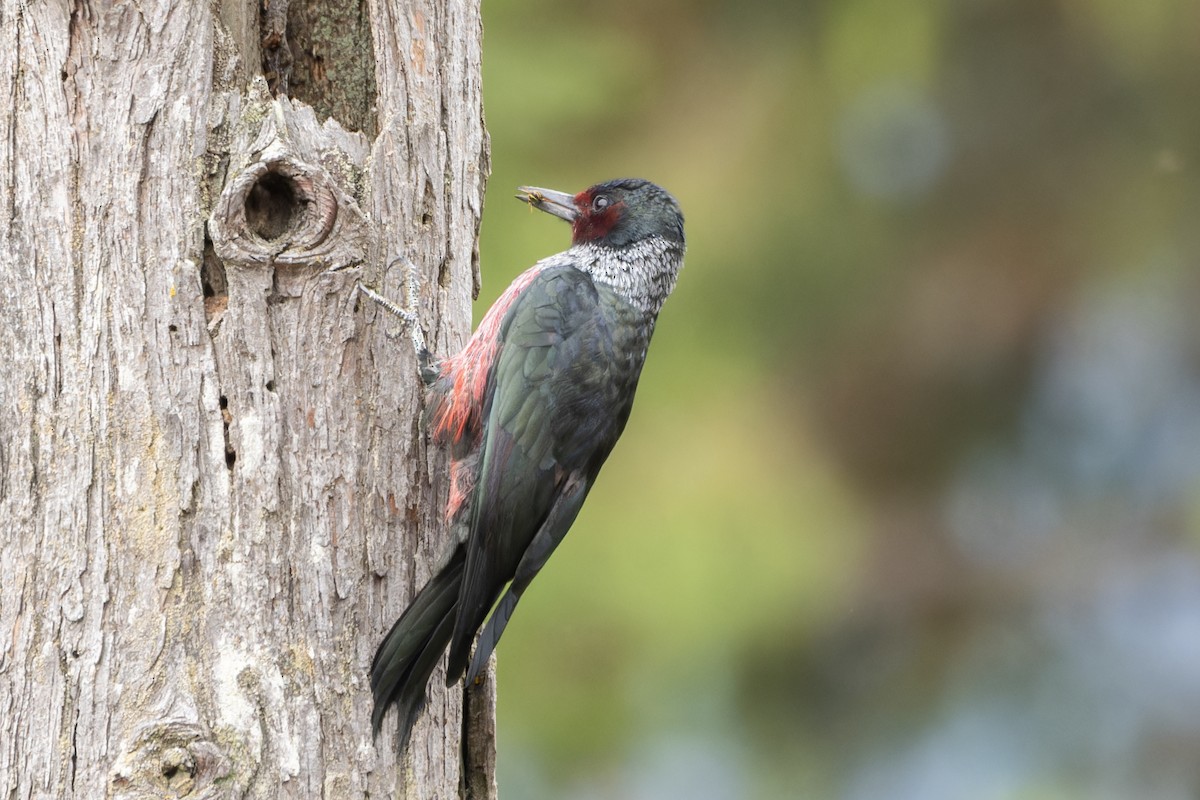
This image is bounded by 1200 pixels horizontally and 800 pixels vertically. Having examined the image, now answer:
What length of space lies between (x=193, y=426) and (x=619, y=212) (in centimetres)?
182

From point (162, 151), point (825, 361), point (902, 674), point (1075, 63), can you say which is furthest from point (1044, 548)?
point (162, 151)

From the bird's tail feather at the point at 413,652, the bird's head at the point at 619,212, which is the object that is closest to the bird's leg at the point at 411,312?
the bird's tail feather at the point at 413,652

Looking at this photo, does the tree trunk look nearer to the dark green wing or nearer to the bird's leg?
the bird's leg

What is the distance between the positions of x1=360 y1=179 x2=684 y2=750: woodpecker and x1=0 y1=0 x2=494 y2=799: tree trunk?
8cm

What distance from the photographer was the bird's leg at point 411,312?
2825mm

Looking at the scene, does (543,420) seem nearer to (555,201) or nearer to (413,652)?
(413,652)

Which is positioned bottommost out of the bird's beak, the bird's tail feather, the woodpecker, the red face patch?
the bird's tail feather

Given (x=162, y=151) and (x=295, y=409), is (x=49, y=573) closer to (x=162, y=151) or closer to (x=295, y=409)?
(x=295, y=409)

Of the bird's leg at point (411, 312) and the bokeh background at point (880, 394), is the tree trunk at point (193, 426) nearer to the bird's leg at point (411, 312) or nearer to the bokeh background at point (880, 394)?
the bird's leg at point (411, 312)

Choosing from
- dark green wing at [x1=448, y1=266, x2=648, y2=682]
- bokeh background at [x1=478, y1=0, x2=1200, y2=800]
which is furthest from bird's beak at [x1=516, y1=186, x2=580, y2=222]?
bokeh background at [x1=478, y1=0, x2=1200, y2=800]

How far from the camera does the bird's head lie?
4.06 meters

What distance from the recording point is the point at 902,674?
5.93 metres

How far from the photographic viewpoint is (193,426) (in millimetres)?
2590

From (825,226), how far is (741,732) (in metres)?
2.18
